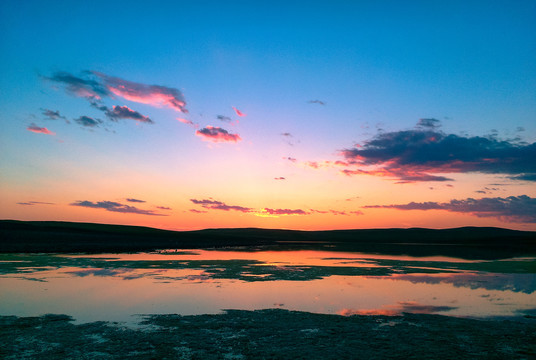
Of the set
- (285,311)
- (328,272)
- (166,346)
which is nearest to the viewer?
(166,346)

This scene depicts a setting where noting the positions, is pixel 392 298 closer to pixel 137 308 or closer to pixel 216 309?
pixel 216 309

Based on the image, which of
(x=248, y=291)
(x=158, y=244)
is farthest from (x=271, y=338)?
(x=158, y=244)

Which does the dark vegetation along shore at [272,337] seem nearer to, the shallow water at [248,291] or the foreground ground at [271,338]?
the foreground ground at [271,338]

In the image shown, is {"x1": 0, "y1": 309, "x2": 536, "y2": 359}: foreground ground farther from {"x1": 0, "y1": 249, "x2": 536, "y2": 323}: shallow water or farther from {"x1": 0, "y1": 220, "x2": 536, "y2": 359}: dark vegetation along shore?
{"x1": 0, "y1": 249, "x2": 536, "y2": 323}: shallow water

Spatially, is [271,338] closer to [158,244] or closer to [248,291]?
[248,291]

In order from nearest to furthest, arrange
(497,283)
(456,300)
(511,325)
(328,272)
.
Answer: (511,325) → (456,300) → (497,283) → (328,272)

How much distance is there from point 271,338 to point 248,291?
9.11 m

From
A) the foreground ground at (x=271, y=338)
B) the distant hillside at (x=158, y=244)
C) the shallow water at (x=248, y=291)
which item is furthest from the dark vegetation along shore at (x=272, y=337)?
the distant hillside at (x=158, y=244)

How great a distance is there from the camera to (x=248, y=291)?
21234mm

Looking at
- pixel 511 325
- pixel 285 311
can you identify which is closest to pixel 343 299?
pixel 285 311

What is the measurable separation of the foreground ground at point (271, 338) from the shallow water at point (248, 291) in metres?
1.49

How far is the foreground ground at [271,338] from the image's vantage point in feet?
35.1

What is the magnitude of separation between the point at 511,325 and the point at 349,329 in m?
6.46

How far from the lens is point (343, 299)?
19.3 metres
